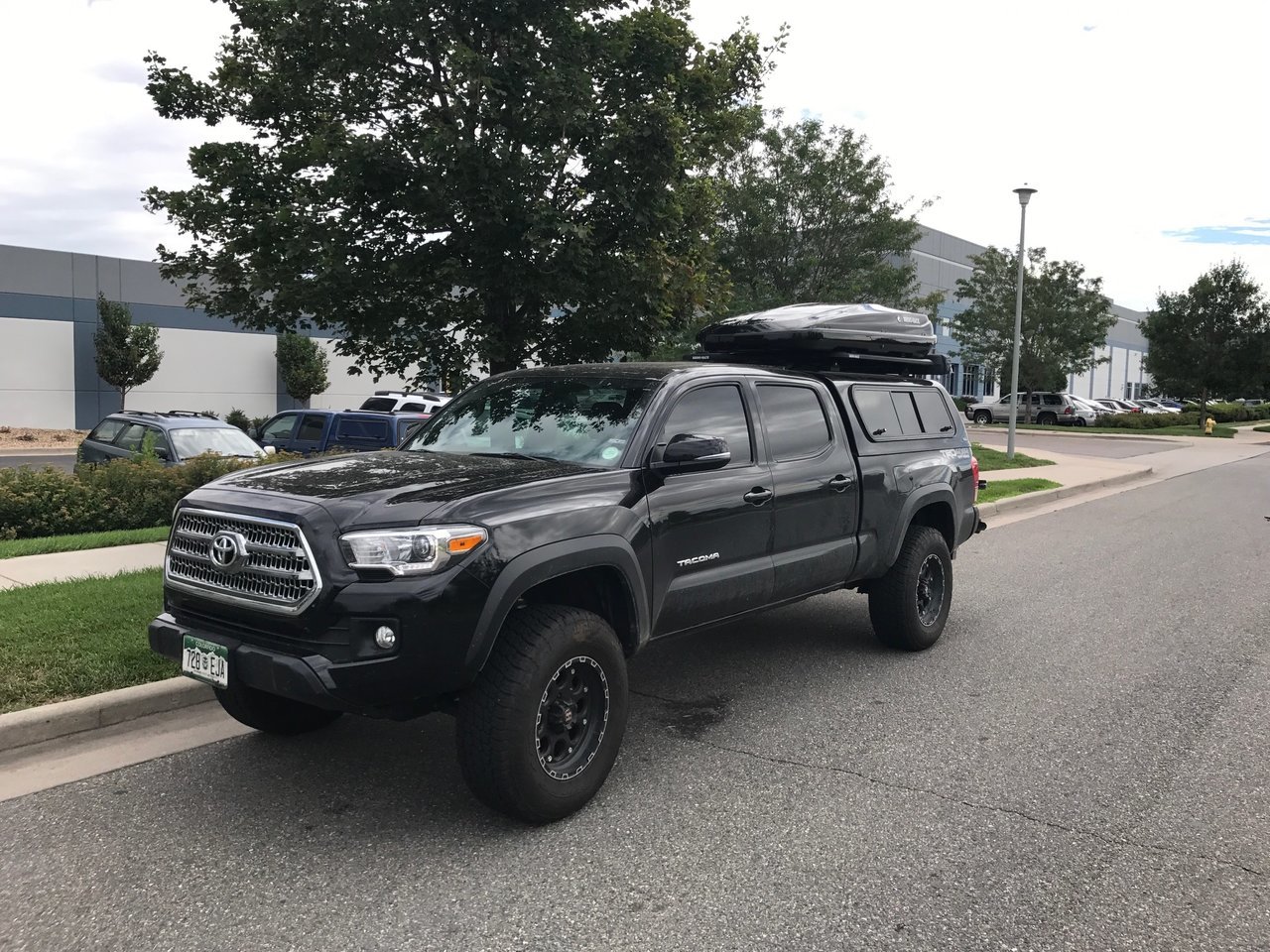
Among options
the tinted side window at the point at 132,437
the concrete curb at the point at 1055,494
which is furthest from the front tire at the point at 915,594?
the tinted side window at the point at 132,437

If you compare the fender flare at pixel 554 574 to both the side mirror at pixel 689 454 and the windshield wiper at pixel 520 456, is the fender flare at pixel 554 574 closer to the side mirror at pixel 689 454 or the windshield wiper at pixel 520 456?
the side mirror at pixel 689 454

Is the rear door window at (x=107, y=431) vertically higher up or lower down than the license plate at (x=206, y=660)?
higher up

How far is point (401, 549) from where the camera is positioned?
3.67 metres

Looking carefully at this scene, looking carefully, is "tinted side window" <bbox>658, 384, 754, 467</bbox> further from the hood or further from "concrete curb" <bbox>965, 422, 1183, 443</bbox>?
"concrete curb" <bbox>965, 422, 1183, 443</bbox>

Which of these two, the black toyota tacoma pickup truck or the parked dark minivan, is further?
the parked dark minivan

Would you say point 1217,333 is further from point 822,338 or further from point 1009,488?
point 822,338

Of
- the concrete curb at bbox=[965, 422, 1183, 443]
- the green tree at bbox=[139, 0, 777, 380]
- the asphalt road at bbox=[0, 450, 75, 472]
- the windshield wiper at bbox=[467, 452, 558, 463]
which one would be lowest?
the asphalt road at bbox=[0, 450, 75, 472]

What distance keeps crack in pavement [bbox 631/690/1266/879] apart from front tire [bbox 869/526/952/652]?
206 cm

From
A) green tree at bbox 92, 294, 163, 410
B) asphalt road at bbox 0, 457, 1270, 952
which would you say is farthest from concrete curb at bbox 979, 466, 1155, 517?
green tree at bbox 92, 294, 163, 410

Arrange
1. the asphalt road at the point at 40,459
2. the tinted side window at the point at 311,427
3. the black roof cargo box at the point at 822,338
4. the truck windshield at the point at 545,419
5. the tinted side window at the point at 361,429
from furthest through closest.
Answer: the asphalt road at the point at 40,459 → the tinted side window at the point at 311,427 → the tinted side window at the point at 361,429 → the black roof cargo box at the point at 822,338 → the truck windshield at the point at 545,419

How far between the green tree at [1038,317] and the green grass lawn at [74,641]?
38659 mm

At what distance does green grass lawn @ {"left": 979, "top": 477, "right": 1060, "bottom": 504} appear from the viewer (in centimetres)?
1548

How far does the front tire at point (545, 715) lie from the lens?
375cm

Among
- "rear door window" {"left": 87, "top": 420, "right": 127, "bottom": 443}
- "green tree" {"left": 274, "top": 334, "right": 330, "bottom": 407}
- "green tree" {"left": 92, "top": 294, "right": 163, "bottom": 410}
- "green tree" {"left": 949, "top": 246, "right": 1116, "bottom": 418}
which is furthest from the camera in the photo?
"green tree" {"left": 949, "top": 246, "right": 1116, "bottom": 418}
